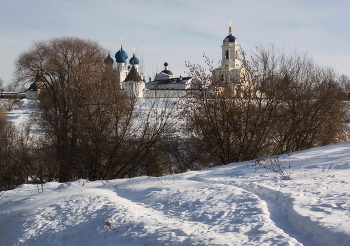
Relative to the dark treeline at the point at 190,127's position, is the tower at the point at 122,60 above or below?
above

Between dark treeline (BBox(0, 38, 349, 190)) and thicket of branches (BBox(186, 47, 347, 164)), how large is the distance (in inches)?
1.4

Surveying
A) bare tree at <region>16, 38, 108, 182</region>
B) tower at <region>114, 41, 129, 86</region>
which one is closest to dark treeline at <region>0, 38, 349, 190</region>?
bare tree at <region>16, 38, 108, 182</region>

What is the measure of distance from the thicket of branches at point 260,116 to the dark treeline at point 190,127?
1.4 inches

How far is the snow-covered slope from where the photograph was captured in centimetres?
378

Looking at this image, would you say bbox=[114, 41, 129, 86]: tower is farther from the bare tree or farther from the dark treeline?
the dark treeline

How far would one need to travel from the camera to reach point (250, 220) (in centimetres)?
Result: 416

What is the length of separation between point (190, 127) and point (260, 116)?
252cm

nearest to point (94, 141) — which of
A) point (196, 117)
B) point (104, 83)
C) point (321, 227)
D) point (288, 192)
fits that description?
point (104, 83)

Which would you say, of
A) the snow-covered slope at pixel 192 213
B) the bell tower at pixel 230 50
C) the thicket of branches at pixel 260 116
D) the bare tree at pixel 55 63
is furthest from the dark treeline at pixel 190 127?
the bell tower at pixel 230 50

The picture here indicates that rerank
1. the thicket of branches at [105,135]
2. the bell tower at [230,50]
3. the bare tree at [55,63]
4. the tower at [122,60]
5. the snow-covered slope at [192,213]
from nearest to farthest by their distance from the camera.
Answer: the snow-covered slope at [192,213]
the thicket of branches at [105,135]
the bare tree at [55,63]
the bell tower at [230,50]
the tower at [122,60]

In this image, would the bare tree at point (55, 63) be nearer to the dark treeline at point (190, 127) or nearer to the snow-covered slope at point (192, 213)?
the dark treeline at point (190, 127)

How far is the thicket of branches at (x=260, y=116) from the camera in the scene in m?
12.0

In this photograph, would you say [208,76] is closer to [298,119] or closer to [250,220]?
[298,119]

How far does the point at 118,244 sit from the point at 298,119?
11.1 m
